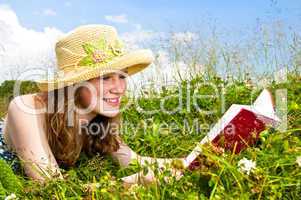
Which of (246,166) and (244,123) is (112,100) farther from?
(246,166)

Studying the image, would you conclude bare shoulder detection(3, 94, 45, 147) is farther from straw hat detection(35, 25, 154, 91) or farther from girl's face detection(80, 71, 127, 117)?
girl's face detection(80, 71, 127, 117)

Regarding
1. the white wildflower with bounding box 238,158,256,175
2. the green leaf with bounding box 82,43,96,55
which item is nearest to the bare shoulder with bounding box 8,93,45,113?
the green leaf with bounding box 82,43,96,55

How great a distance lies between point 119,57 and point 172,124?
5.26 ft

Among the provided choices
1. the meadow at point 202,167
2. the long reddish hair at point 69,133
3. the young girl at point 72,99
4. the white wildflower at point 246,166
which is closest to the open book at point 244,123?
the meadow at point 202,167

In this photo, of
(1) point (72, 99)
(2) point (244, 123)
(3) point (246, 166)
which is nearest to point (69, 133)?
(1) point (72, 99)

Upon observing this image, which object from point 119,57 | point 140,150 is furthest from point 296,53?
point 119,57

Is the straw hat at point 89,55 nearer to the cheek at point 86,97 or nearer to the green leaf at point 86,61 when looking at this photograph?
the green leaf at point 86,61

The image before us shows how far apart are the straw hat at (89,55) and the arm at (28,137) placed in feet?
0.75

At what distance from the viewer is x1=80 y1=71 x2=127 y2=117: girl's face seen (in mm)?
3657

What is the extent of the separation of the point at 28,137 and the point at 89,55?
63cm

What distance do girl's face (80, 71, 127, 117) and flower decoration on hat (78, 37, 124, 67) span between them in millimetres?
116

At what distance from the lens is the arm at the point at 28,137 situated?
347cm

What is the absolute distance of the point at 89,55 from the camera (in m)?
3.80

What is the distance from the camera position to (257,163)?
262 cm
